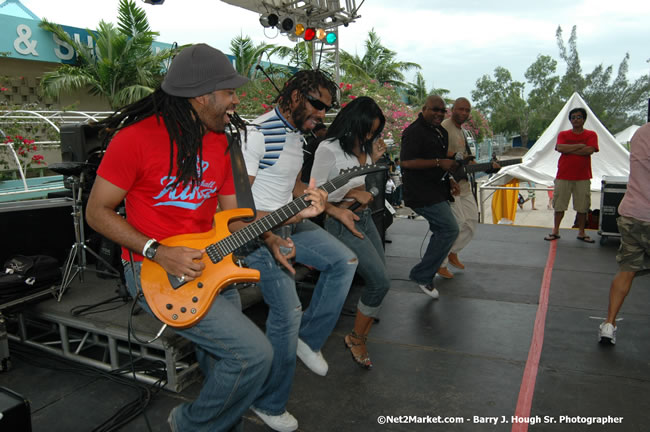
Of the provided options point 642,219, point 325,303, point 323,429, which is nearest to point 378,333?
point 325,303

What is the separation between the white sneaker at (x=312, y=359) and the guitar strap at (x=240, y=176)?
43.7 inches

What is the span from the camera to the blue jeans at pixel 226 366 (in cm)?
197

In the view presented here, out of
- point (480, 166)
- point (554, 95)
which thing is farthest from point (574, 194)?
point (554, 95)

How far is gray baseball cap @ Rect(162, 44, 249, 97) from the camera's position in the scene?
2090 mm

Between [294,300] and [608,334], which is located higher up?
[294,300]

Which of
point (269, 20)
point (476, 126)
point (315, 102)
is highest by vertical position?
point (269, 20)

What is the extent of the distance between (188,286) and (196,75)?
36.7 inches

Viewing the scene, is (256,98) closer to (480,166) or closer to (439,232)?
(480,166)

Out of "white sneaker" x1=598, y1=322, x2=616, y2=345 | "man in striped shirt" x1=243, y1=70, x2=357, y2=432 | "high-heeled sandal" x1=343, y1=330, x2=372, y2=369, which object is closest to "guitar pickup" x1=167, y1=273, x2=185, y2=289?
"man in striped shirt" x1=243, y1=70, x2=357, y2=432

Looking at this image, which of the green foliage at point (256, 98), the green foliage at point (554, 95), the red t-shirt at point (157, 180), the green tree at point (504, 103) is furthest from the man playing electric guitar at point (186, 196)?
the green tree at point (504, 103)

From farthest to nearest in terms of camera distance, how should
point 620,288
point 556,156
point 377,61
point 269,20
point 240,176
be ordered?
point 377,61 < point 556,156 < point 269,20 < point 620,288 < point 240,176

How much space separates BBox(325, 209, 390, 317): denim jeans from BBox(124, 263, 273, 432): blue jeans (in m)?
1.31

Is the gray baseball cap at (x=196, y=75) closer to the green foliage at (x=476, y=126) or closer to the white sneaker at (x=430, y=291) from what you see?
the white sneaker at (x=430, y=291)

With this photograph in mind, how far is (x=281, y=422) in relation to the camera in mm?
2598
